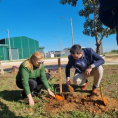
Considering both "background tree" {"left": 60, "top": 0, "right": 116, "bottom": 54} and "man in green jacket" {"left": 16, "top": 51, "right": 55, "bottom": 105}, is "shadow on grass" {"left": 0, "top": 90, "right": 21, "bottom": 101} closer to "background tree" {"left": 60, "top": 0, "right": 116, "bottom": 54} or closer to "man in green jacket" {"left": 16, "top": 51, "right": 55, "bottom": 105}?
"man in green jacket" {"left": 16, "top": 51, "right": 55, "bottom": 105}

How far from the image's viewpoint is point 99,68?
131 inches

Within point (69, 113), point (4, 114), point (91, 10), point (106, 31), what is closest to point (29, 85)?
point (4, 114)

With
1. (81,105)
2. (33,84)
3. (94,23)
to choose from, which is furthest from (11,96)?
(94,23)

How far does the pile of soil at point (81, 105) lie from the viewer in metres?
2.51

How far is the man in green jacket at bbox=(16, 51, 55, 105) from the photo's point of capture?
277 cm

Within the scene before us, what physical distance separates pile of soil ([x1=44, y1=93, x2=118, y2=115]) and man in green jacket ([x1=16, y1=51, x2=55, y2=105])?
26cm

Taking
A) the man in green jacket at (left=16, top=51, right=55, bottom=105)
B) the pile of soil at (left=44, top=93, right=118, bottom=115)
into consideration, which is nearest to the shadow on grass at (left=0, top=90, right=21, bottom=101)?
the man in green jacket at (left=16, top=51, right=55, bottom=105)

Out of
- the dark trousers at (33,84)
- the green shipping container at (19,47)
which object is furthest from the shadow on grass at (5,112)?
the green shipping container at (19,47)

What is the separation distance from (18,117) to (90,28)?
21.6 feet

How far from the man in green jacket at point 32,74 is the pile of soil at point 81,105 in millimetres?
262

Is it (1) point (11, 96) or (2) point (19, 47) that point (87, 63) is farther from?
(2) point (19, 47)

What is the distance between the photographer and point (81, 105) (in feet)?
8.86

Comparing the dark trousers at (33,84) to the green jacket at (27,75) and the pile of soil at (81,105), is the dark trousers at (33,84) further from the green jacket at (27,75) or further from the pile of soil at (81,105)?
the pile of soil at (81,105)

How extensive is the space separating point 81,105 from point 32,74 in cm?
107
